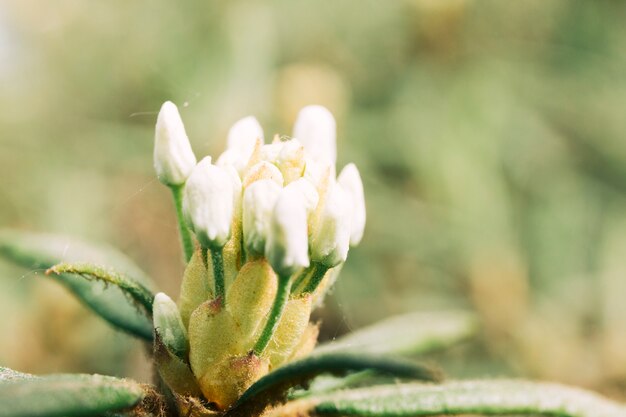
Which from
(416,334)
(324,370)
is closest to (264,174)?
(324,370)

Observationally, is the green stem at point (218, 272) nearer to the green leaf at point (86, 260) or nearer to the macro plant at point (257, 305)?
the macro plant at point (257, 305)

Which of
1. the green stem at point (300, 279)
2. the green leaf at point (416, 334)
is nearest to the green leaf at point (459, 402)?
the green stem at point (300, 279)

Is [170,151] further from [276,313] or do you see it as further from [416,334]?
[416,334]

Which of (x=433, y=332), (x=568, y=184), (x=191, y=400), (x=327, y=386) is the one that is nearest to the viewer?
(x=191, y=400)

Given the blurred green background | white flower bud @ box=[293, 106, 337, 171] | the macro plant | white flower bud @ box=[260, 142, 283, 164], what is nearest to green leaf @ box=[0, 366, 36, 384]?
the macro plant

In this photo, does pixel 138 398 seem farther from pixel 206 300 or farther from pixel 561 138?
pixel 561 138

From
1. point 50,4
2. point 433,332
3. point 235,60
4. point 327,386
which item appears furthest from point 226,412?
point 50,4
